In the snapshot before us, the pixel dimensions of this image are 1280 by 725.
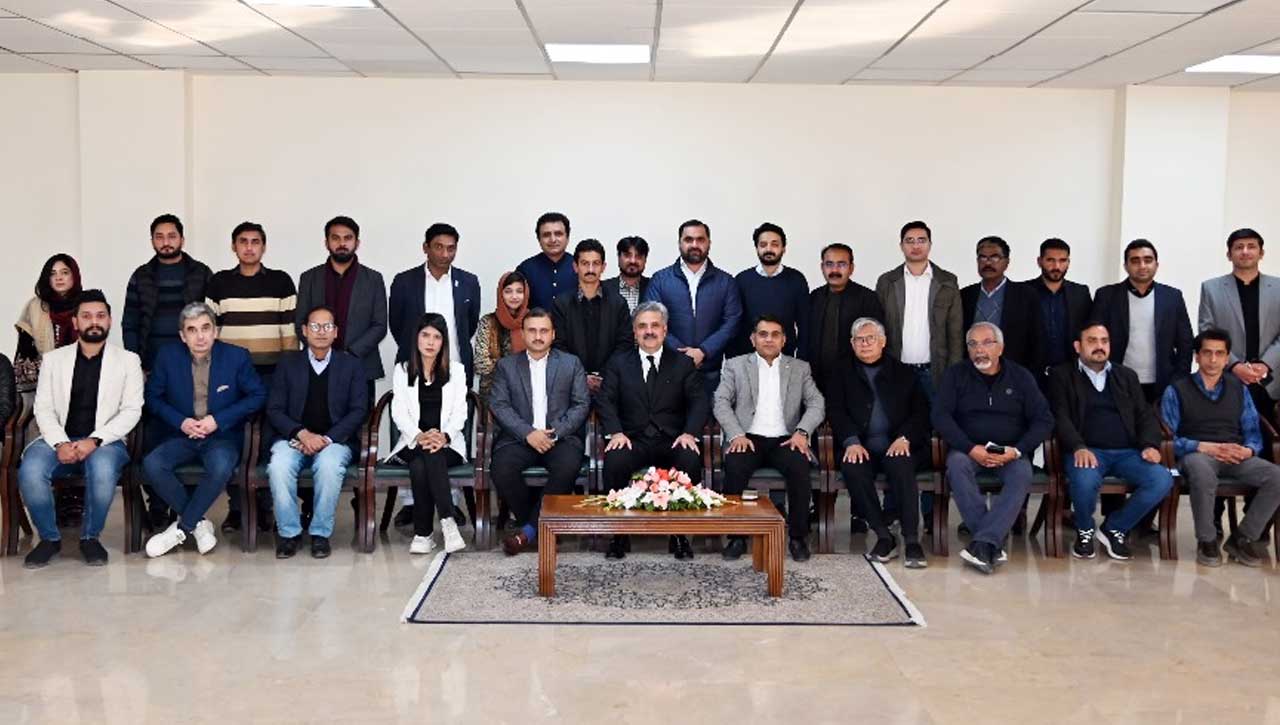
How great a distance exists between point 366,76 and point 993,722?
257 inches

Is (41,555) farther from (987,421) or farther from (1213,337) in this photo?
(1213,337)

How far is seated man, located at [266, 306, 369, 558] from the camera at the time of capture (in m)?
6.60

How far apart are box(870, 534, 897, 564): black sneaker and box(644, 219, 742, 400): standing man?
1.42 m

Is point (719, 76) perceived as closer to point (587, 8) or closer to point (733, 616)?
point (587, 8)

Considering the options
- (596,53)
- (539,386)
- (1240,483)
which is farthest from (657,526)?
(596,53)

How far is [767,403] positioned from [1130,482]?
197 cm

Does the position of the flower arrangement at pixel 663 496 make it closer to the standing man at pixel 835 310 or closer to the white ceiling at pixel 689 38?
the standing man at pixel 835 310

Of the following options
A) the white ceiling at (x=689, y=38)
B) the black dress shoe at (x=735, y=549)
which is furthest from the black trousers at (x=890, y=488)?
the white ceiling at (x=689, y=38)

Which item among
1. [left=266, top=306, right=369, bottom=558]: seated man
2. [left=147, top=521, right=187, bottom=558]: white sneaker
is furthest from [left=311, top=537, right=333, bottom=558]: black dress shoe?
[left=147, top=521, right=187, bottom=558]: white sneaker

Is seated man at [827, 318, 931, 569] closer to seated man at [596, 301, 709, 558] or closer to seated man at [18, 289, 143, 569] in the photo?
seated man at [596, 301, 709, 558]

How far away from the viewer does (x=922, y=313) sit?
24.5 ft

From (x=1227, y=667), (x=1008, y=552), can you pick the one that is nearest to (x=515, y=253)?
(x=1008, y=552)

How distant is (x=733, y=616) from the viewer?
542cm

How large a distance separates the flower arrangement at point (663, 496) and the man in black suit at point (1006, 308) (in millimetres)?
2444
